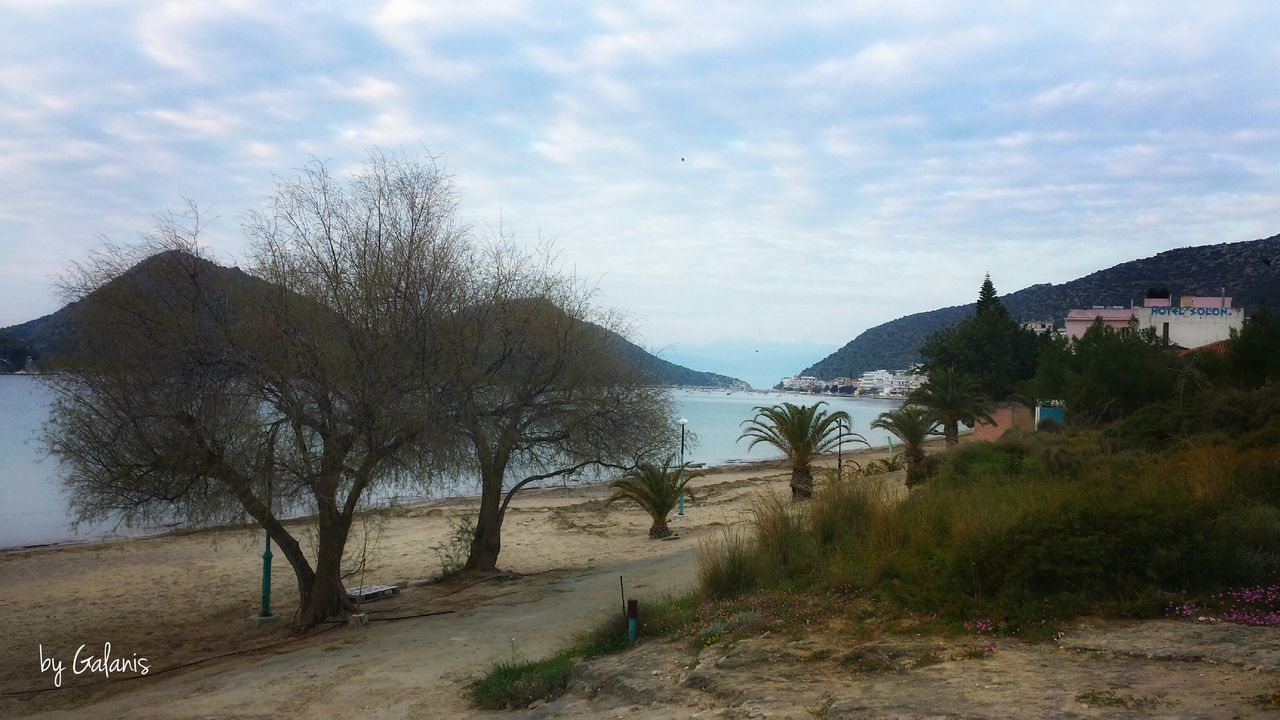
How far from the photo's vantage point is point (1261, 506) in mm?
8180

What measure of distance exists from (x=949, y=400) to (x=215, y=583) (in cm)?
2314

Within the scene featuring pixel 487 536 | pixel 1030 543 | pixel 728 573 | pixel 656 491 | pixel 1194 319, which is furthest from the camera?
pixel 1194 319

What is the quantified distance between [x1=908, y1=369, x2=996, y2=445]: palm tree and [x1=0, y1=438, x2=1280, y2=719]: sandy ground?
43.8 feet

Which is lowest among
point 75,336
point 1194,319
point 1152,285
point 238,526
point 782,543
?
point 782,543

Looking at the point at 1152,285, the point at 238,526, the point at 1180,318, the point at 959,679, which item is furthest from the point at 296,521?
the point at 1152,285

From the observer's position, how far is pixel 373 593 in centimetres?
1404

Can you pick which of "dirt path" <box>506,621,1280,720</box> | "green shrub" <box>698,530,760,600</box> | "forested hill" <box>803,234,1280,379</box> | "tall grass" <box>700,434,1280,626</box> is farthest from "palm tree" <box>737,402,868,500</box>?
"forested hill" <box>803,234,1280,379</box>

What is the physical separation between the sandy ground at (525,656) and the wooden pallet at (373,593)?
238 millimetres

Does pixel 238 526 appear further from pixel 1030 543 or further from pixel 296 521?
pixel 1030 543

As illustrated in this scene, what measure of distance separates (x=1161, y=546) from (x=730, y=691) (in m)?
3.68

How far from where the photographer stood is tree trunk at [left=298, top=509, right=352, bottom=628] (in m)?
12.2

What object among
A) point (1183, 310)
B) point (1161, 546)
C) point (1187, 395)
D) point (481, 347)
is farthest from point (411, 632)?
point (1183, 310)

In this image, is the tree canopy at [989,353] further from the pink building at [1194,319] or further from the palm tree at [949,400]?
the palm tree at [949,400]

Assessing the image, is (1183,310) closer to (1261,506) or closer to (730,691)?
(1261,506)
